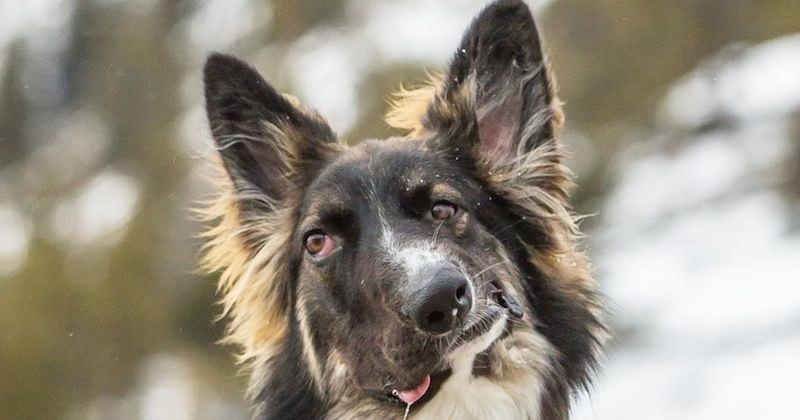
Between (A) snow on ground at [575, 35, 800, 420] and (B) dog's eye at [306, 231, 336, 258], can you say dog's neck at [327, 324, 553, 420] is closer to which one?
(B) dog's eye at [306, 231, 336, 258]

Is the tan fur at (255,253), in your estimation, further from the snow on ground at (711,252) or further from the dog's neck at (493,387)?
the snow on ground at (711,252)

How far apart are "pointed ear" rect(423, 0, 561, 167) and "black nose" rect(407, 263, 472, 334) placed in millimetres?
1299

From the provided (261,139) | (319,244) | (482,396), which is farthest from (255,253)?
(482,396)

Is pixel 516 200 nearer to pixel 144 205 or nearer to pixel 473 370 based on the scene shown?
pixel 473 370

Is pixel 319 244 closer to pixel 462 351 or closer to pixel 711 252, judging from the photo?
pixel 462 351

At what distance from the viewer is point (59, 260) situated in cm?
2170

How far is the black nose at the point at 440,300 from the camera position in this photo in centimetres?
519

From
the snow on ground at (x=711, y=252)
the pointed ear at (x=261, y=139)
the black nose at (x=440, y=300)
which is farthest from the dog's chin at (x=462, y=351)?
the snow on ground at (x=711, y=252)

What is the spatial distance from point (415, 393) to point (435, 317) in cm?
58

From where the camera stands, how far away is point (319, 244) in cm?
607

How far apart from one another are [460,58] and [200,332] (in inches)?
549

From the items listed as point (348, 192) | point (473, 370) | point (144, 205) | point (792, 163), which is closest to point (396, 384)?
point (473, 370)

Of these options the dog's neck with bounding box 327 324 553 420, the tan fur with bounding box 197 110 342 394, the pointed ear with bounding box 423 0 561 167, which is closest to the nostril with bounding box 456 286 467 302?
the dog's neck with bounding box 327 324 553 420

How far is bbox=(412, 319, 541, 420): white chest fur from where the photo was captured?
5.63m
